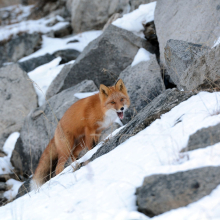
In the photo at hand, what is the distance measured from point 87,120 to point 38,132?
192 cm

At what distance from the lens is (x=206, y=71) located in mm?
3508

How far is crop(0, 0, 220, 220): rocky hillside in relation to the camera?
6.50ft

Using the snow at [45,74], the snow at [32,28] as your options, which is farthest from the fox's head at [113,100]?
the snow at [32,28]

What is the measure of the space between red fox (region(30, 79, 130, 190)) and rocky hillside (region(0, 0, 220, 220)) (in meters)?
0.30

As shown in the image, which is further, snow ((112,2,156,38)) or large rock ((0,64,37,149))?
large rock ((0,64,37,149))

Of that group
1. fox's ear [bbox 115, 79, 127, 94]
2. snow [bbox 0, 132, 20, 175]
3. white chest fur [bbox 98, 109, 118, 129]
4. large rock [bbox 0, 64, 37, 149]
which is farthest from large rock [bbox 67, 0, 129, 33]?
white chest fur [bbox 98, 109, 118, 129]

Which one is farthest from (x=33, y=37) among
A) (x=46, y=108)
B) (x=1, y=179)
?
(x=1, y=179)

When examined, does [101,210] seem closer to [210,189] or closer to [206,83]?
[210,189]

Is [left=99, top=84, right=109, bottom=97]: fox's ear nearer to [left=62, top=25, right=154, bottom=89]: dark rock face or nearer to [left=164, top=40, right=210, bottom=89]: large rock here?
[left=164, top=40, right=210, bottom=89]: large rock

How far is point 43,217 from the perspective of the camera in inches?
86.7

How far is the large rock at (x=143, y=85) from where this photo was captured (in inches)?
223

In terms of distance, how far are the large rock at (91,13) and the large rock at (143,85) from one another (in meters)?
7.38

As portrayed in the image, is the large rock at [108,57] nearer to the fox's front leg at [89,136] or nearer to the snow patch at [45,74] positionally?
the snow patch at [45,74]

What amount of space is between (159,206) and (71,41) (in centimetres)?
1110
